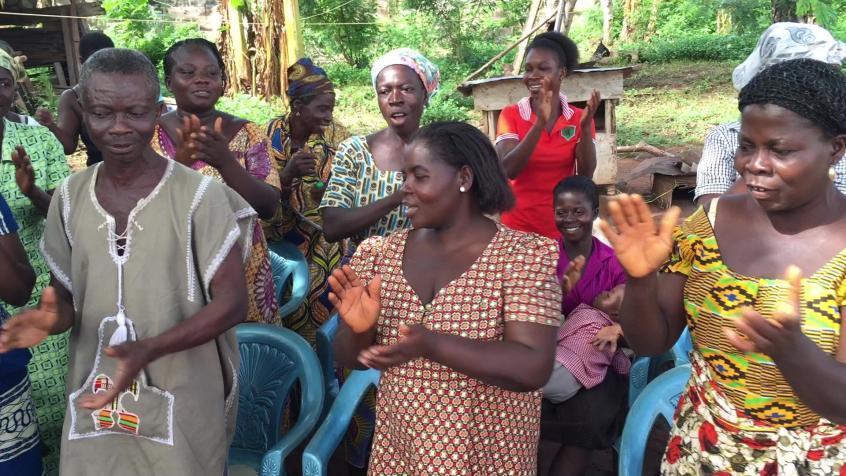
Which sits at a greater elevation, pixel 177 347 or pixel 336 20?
pixel 336 20

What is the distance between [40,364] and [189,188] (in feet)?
3.41

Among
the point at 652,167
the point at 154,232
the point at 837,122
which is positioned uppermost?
the point at 837,122

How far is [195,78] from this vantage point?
3.12 meters

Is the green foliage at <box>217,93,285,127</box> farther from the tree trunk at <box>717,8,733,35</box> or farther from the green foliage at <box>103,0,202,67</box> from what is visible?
the tree trunk at <box>717,8,733,35</box>

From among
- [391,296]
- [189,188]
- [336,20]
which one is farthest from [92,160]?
[336,20]

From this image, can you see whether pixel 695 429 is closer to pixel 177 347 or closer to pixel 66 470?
pixel 177 347

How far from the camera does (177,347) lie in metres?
1.91

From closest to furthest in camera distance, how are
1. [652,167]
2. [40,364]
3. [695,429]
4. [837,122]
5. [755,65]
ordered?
1. [837,122]
2. [695,429]
3. [40,364]
4. [755,65]
5. [652,167]

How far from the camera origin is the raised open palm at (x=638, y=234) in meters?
1.69

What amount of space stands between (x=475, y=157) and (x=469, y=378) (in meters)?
0.63

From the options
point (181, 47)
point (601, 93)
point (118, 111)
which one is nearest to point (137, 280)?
point (118, 111)

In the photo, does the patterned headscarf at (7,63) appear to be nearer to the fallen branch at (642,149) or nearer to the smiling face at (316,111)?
the smiling face at (316,111)

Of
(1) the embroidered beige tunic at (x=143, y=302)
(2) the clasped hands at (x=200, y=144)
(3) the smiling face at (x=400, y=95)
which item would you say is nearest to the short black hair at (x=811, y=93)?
(1) the embroidered beige tunic at (x=143, y=302)

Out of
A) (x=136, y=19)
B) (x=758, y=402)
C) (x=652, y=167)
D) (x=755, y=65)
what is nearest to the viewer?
(x=758, y=402)
